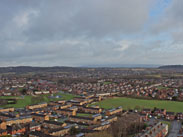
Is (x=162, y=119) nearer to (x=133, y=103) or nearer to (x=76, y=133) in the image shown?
(x=133, y=103)

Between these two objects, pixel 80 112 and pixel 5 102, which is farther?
pixel 5 102

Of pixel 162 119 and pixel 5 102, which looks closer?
pixel 162 119

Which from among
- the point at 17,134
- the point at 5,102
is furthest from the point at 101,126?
the point at 5,102

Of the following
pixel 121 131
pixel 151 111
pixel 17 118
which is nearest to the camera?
pixel 121 131

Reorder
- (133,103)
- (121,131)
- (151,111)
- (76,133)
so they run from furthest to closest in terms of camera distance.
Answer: (133,103)
(151,111)
(76,133)
(121,131)

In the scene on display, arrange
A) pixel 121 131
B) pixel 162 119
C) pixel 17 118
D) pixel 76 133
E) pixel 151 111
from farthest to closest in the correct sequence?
pixel 151 111
pixel 162 119
pixel 17 118
pixel 76 133
pixel 121 131

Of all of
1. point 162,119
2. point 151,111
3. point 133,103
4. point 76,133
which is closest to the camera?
point 76,133

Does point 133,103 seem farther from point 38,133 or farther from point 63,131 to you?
point 38,133

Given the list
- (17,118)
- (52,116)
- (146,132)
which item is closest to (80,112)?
(52,116)
